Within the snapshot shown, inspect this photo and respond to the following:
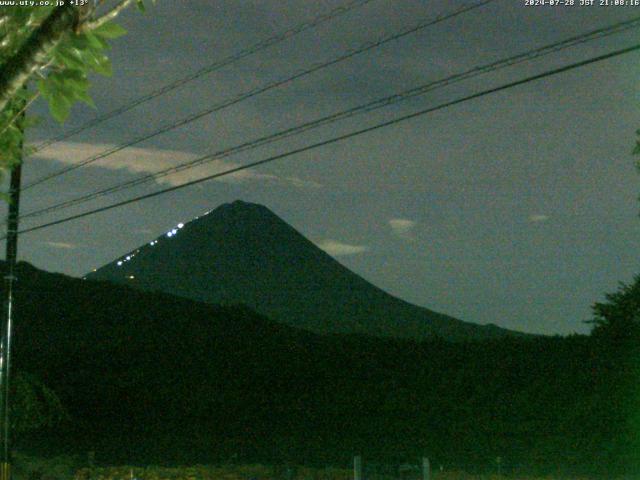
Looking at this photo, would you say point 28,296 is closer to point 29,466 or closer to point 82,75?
point 29,466

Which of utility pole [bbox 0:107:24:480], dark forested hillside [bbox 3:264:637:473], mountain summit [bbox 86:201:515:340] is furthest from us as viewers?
mountain summit [bbox 86:201:515:340]

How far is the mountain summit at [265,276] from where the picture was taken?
10994 centimetres

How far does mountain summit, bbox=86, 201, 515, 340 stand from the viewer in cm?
10994

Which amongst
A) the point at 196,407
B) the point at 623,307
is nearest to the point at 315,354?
the point at 196,407

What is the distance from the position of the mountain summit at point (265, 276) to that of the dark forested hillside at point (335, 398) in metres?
59.3

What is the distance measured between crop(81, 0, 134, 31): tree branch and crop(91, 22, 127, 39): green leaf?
47 mm

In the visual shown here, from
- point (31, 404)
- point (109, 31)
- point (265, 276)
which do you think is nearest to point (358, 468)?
point (109, 31)

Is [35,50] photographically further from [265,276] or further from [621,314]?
[265,276]

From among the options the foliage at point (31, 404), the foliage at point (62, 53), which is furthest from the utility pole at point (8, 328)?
the foliage at point (62, 53)

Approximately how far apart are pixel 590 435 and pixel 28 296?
1362 inches

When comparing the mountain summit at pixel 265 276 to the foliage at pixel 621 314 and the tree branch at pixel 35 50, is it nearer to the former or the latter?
the foliage at pixel 621 314

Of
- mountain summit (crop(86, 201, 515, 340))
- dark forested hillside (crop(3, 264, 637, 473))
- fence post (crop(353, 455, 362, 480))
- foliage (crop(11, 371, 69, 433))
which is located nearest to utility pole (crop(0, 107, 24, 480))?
foliage (crop(11, 371, 69, 433))

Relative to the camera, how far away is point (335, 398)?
31.1m

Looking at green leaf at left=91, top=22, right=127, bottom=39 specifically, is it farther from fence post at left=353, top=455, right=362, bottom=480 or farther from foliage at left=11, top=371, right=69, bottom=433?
foliage at left=11, top=371, right=69, bottom=433
